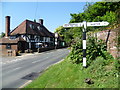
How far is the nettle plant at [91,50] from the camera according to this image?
204 inches

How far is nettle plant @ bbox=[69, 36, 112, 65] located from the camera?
519cm

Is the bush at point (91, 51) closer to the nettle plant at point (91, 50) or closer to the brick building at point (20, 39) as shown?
the nettle plant at point (91, 50)

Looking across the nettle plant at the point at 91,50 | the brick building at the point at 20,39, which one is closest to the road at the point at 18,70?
the nettle plant at the point at 91,50

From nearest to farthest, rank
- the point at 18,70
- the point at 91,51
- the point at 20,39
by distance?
the point at 91,51 < the point at 18,70 < the point at 20,39

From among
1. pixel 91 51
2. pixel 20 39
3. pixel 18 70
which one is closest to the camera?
A: pixel 91 51

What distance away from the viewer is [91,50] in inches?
211

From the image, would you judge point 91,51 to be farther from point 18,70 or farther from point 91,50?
point 18,70

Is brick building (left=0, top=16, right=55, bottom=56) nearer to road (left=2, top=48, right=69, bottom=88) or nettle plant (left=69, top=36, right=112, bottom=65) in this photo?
road (left=2, top=48, right=69, bottom=88)

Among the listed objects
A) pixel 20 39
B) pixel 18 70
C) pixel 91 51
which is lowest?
pixel 18 70

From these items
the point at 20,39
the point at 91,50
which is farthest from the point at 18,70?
the point at 20,39

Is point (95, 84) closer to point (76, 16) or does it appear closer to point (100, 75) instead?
point (100, 75)

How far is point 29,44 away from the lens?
33.1 meters

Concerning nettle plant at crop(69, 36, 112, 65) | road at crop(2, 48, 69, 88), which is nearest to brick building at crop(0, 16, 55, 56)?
road at crop(2, 48, 69, 88)

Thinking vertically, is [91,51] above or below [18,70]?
above
